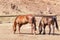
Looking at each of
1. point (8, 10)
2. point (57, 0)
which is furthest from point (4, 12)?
point (57, 0)

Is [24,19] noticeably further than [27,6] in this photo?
No

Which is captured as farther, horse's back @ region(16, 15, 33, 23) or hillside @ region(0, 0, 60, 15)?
hillside @ region(0, 0, 60, 15)

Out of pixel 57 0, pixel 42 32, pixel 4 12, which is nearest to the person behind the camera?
pixel 42 32

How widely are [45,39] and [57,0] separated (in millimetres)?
26045

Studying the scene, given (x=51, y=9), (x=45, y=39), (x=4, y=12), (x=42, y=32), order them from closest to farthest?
Result: 1. (x=45, y=39)
2. (x=42, y=32)
3. (x=4, y=12)
4. (x=51, y=9)

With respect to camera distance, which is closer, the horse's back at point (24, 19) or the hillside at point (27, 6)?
the horse's back at point (24, 19)

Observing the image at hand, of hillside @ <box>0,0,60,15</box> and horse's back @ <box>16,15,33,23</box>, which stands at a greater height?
horse's back @ <box>16,15,33,23</box>

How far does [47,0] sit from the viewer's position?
3956 cm

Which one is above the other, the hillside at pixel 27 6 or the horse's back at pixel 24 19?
the horse's back at pixel 24 19

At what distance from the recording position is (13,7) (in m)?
35.4

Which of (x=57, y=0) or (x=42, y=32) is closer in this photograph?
(x=42, y=32)

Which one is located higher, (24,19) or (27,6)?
(24,19)

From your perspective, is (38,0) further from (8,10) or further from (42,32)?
(42,32)

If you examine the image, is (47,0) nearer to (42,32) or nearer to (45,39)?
(42,32)
